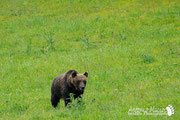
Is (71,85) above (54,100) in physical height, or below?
above

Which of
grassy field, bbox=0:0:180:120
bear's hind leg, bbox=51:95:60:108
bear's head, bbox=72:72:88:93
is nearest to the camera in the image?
bear's head, bbox=72:72:88:93

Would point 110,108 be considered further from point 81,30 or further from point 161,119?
point 81,30

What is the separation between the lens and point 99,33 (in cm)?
2997

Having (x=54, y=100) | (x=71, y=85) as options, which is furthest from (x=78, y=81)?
(x=54, y=100)

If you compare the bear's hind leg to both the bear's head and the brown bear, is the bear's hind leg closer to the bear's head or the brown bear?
the brown bear

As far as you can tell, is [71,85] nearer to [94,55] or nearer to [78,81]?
[78,81]

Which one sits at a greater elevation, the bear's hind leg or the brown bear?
the brown bear

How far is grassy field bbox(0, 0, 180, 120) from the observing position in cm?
1182

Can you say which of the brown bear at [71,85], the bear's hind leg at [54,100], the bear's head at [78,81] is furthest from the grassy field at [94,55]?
the bear's head at [78,81]

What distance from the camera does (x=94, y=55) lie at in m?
21.4

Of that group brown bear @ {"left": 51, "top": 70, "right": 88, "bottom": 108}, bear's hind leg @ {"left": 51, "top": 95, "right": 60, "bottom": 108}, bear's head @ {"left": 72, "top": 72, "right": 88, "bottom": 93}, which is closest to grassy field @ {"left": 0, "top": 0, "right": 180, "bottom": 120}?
bear's hind leg @ {"left": 51, "top": 95, "right": 60, "bottom": 108}

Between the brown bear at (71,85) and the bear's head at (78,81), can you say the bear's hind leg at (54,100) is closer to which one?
the brown bear at (71,85)

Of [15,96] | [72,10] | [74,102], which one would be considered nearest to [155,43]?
[15,96]

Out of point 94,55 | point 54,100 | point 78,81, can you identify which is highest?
point 78,81
